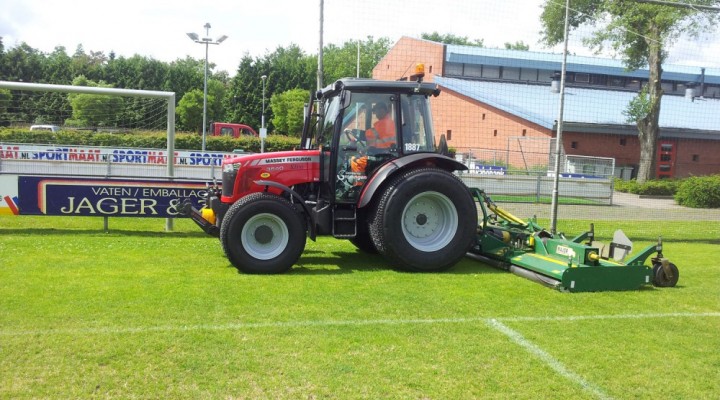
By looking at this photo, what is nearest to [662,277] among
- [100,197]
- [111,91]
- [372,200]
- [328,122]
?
[372,200]

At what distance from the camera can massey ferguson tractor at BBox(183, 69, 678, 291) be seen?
7.33 metres

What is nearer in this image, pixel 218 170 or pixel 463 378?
pixel 463 378

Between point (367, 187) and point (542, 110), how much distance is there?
2456 centimetres

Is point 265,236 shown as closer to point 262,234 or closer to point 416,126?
point 262,234

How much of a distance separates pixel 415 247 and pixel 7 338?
4607 mm

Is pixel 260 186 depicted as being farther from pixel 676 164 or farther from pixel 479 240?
pixel 676 164

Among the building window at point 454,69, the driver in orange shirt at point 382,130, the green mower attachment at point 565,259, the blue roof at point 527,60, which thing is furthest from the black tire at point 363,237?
the building window at point 454,69

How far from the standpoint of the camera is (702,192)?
2016 cm

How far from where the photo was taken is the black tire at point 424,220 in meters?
7.51

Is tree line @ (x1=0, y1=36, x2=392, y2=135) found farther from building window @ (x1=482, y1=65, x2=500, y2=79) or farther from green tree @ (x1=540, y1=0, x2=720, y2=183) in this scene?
green tree @ (x1=540, y1=0, x2=720, y2=183)

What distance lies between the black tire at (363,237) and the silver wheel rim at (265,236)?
3.62ft

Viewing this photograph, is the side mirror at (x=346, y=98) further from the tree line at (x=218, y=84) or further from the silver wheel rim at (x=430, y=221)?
the tree line at (x=218, y=84)

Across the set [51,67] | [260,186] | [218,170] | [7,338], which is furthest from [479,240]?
[51,67]

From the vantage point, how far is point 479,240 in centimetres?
834
